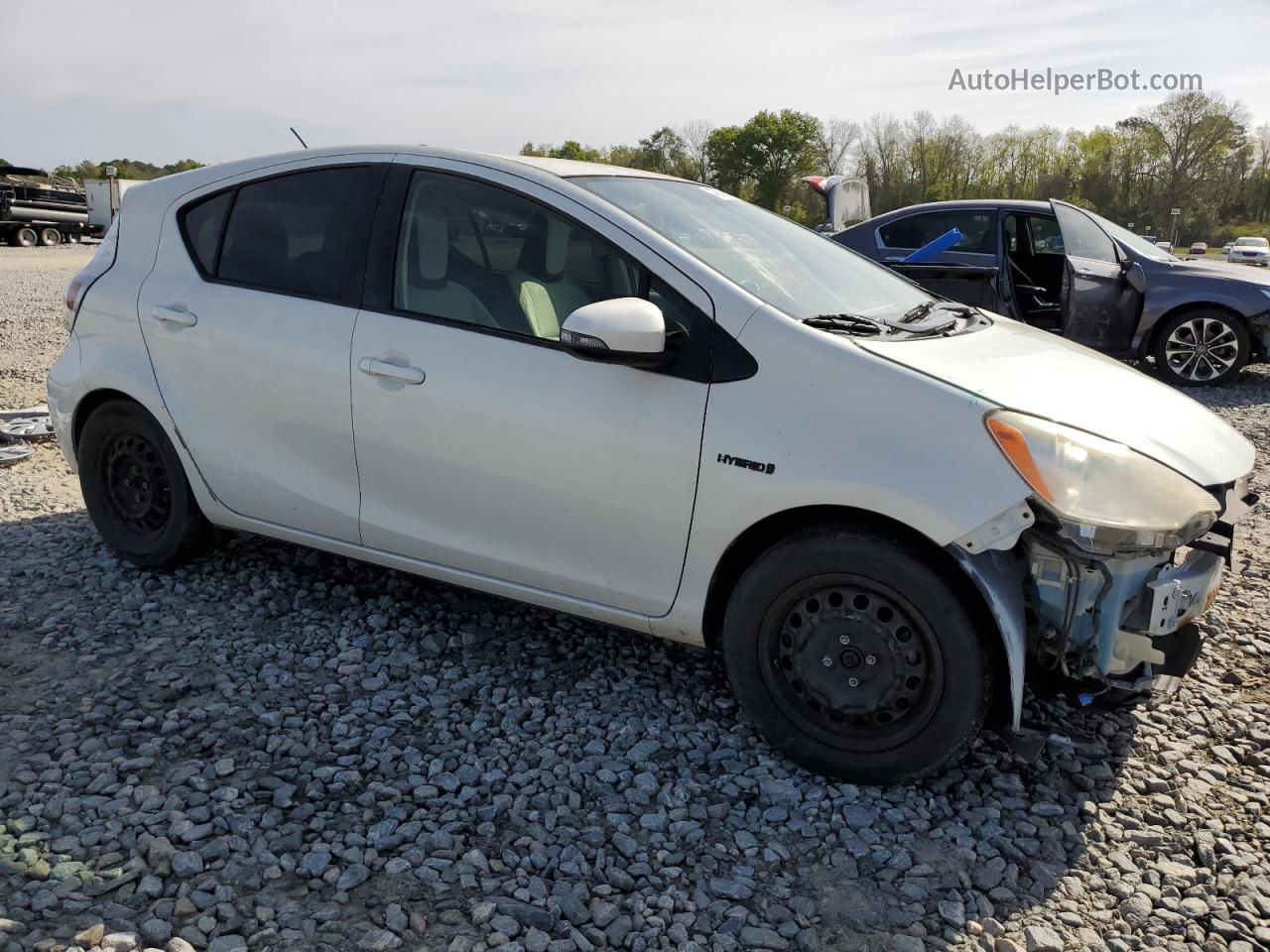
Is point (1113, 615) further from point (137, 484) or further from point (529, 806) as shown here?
point (137, 484)

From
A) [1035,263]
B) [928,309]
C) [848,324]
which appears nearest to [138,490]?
[848,324]

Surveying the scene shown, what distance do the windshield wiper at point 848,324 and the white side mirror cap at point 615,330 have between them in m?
0.47

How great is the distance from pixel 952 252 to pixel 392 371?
738 cm

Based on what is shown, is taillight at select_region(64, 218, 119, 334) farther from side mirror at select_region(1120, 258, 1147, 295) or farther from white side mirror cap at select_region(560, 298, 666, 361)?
side mirror at select_region(1120, 258, 1147, 295)

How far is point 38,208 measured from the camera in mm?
32406

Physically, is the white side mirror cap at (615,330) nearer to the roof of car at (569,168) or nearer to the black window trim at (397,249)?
the black window trim at (397,249)

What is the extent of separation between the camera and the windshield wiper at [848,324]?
9.85 ft

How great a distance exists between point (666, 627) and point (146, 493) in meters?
2.45

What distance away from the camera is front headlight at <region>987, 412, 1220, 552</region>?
8.33 feet

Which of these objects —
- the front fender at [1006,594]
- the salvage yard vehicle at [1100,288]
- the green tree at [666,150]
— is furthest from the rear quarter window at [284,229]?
the green tree at [666,150]

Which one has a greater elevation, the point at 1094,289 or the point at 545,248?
the point at 545,248

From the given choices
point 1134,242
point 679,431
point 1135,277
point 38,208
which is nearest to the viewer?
point 679,431

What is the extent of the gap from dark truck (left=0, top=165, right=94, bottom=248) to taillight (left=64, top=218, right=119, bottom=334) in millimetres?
32501

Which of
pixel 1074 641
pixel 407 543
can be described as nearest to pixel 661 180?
pixel 407 543
